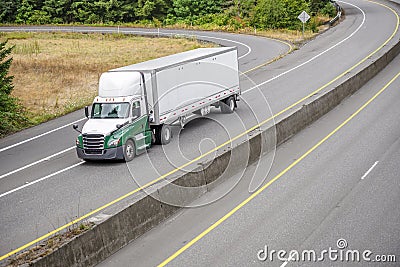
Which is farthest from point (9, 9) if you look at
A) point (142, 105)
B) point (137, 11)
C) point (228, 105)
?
point (142, 105)

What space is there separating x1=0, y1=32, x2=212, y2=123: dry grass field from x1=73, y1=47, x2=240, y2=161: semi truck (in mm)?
8583

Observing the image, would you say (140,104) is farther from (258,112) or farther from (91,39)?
(91,39)

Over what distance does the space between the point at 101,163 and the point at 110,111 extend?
6.88ft

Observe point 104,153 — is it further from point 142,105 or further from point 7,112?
point 7,112

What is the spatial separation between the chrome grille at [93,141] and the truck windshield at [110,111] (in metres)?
1.26

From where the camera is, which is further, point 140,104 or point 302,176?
point 140,104

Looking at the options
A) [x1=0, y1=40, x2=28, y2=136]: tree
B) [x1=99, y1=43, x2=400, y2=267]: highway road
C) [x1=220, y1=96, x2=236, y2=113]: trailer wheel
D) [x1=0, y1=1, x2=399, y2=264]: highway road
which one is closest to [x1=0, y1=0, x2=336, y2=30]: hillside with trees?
[x1=0, y1=1, x2=399, y2=264]: highway road

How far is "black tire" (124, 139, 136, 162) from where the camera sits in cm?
2381

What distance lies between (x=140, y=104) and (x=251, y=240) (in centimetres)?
1029

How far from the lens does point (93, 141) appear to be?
23.7m

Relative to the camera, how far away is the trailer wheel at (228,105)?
103 ft

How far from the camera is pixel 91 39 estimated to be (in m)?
68.1

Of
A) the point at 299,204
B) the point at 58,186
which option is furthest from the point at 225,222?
the point at 58,186

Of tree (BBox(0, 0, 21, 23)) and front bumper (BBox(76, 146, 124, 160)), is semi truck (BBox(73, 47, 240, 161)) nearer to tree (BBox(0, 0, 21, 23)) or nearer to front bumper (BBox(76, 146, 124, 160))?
front bumper (BBox(76, 146, 124, 160))
